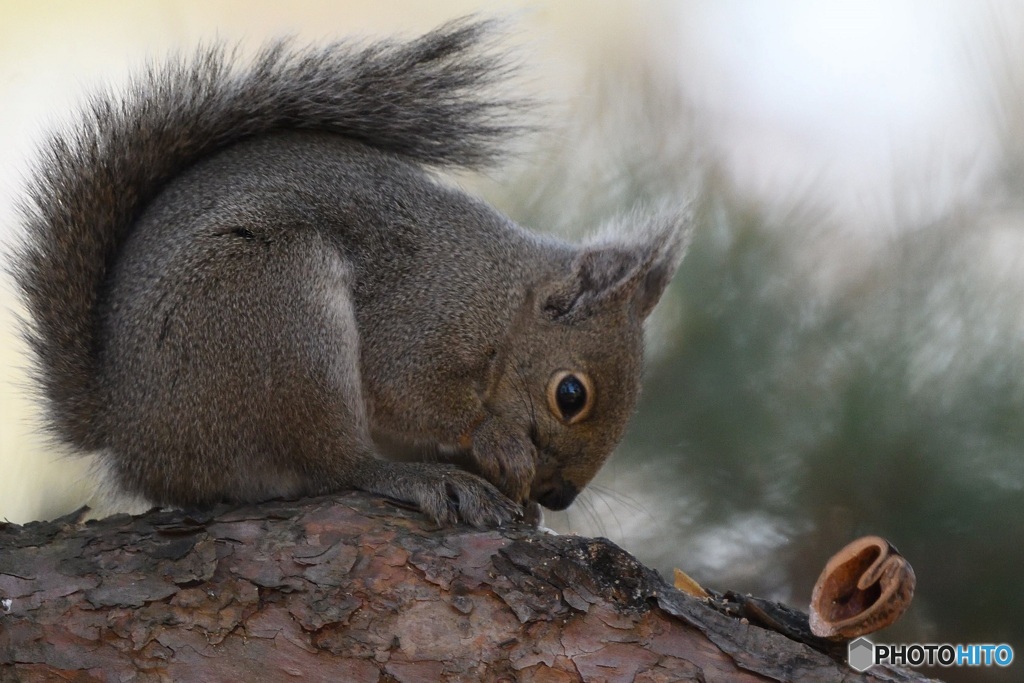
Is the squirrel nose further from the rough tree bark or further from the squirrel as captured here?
the rough tree bark

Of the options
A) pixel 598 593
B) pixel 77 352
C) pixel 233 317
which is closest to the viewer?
pixel 598 593

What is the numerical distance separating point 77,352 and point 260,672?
838 millimetres

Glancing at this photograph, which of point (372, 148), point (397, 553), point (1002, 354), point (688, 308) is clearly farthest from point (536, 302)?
point (1002, 354)

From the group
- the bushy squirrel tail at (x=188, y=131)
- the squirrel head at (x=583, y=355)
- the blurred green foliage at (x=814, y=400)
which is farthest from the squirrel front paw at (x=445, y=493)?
the bushy squirrel tail at (x=188, y=131)

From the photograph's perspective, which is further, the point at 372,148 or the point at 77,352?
the point at 372,148

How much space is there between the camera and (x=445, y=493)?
1.84m

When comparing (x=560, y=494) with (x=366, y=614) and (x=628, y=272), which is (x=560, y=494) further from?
(x=366, y=614)

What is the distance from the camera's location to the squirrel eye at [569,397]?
7.06ft

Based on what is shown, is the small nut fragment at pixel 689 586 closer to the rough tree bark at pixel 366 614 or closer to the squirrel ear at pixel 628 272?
the rough tree bark at pixel 366 614

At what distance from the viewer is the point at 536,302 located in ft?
7.36

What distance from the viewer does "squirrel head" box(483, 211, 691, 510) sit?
7.04 ft

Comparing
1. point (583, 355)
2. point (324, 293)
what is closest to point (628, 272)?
point (583, 355)

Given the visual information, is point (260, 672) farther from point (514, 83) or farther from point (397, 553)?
point (514, 83)

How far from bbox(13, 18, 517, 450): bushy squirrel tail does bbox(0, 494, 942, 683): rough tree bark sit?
508 millimetres
